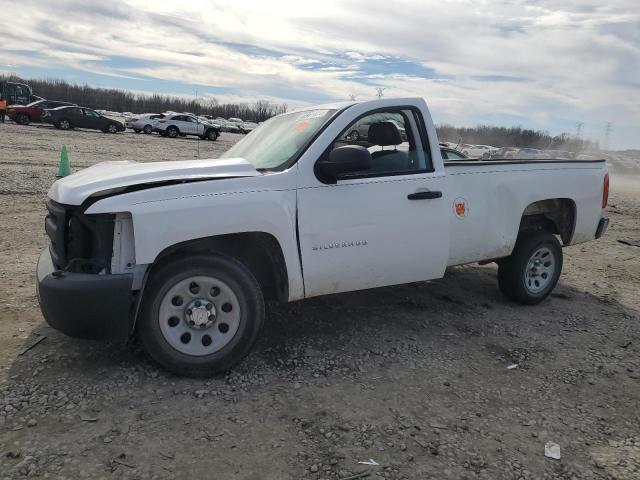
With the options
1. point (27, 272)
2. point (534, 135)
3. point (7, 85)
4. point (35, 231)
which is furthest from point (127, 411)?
point (534, 135)

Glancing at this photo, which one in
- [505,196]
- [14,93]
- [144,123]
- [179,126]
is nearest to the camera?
[505,196]

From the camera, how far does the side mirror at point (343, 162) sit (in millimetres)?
3924

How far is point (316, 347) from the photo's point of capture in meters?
4.42

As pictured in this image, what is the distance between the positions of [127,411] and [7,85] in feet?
138

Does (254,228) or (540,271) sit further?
(540,271)

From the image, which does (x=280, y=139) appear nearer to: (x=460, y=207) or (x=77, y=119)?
(x=460, y=207)

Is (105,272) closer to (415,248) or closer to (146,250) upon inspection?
(146,250)

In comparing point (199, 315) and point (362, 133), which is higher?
point (362, 133)

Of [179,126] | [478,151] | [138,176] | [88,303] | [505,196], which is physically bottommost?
[88,303]

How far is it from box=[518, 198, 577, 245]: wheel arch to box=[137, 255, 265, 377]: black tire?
3398 millimetres

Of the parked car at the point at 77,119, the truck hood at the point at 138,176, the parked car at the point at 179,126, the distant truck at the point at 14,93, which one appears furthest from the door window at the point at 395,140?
the distant truck at the point at 14,93

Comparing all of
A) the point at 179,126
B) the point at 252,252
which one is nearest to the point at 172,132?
the point at 179,126

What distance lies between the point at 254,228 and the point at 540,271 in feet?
11.5

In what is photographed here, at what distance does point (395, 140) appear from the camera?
4621 mm
